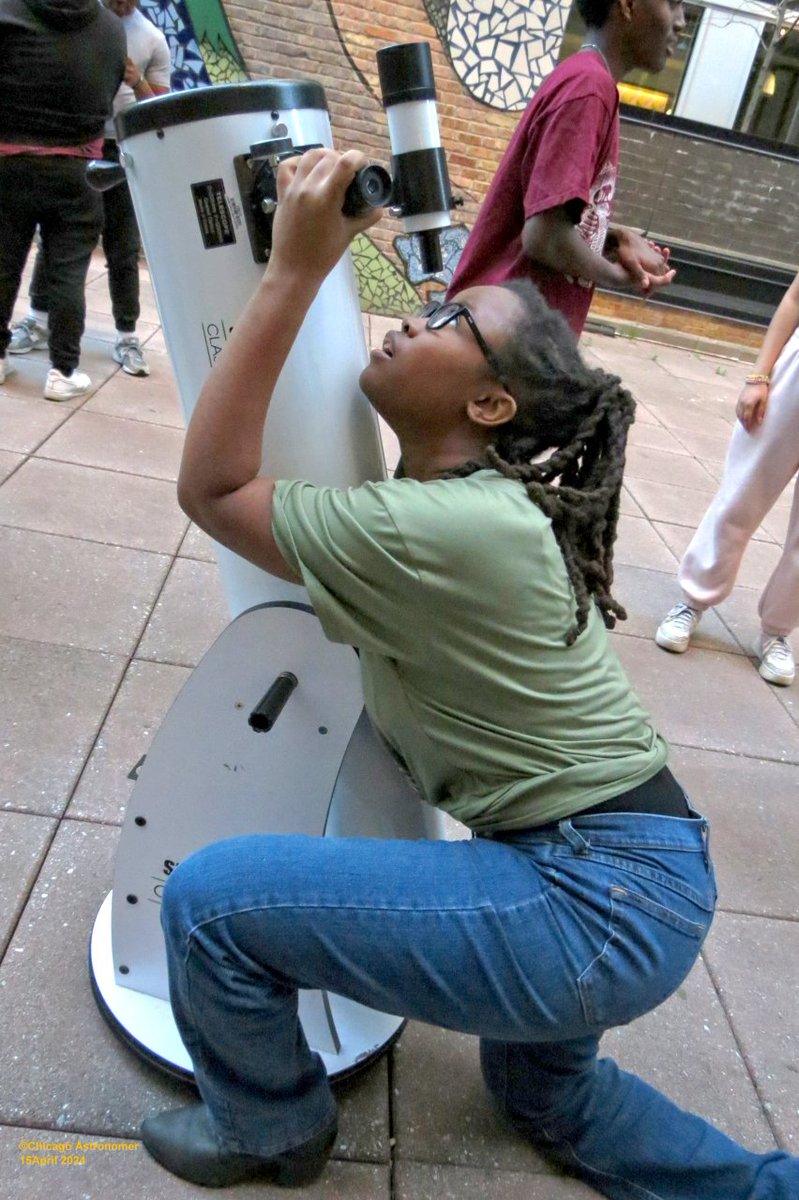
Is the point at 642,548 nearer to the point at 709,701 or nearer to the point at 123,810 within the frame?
the point at 709,701

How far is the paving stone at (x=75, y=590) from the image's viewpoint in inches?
109

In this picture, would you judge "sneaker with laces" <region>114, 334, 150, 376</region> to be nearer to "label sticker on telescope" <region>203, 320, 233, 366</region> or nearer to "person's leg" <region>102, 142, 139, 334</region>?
"person's leg" <region>102, 142, 139, 334</region>

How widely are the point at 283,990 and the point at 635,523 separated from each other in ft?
12.2

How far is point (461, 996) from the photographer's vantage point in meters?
1.22

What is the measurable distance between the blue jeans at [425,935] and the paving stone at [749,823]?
3.87ft

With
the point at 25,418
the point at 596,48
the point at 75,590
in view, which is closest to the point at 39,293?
the point at 25,418

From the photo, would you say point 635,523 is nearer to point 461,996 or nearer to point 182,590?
point 182,590

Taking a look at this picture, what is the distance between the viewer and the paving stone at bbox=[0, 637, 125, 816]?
2.16m

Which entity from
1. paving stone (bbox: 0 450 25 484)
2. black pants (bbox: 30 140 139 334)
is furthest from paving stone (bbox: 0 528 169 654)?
black pants (bbox: 30 140 139 334)

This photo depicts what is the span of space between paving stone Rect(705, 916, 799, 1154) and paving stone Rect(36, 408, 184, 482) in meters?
2.71

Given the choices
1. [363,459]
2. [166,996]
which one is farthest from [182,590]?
[363,459]

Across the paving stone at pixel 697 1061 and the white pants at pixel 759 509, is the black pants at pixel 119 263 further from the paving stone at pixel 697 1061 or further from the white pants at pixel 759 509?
the paving stone at pixel 697 1061

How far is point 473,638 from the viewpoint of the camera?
1.25 meters

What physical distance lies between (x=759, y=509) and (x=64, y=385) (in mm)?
3061
